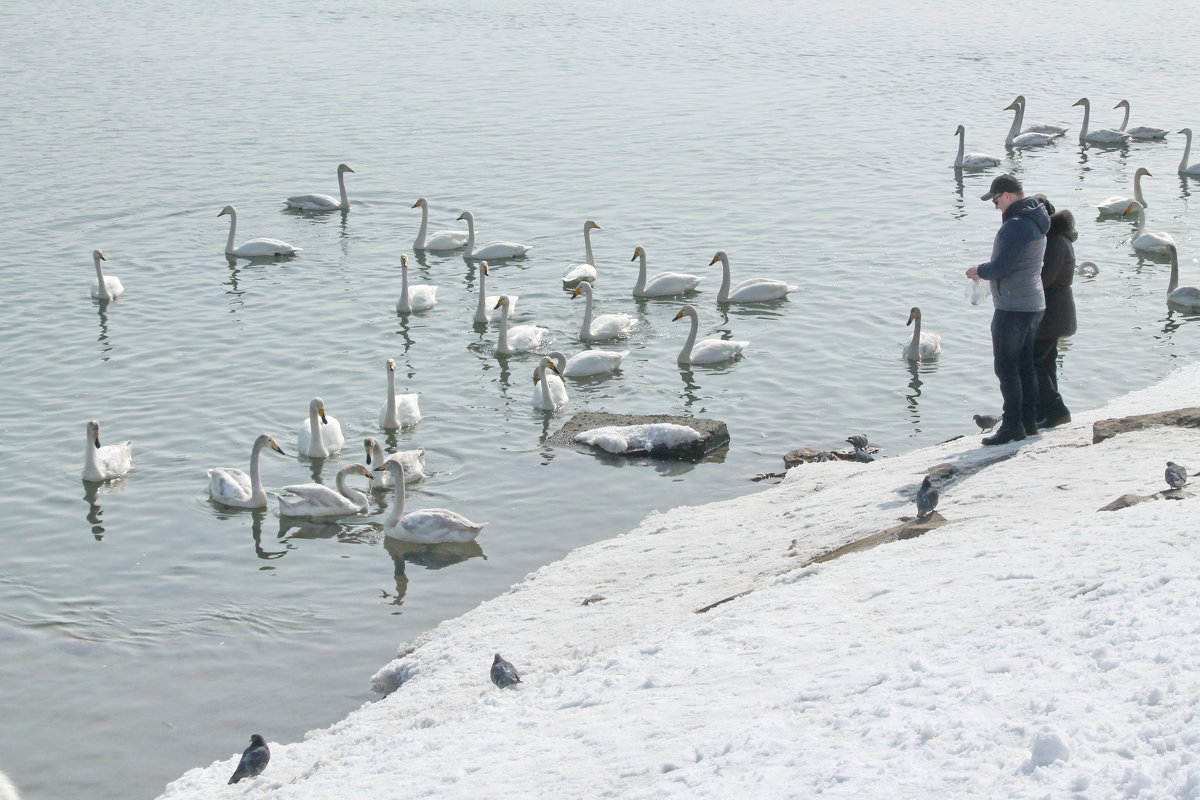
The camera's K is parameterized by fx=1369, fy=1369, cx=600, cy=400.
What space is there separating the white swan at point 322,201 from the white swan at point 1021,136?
16.1 m

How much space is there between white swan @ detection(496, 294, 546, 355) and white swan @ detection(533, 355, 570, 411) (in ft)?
4.92

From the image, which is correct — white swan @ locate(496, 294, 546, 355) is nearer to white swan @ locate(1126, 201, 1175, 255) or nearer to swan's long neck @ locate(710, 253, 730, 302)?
swan's long neck @ locate(710, 253, 730, 302)

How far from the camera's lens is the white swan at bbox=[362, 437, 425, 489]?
14.0 meters

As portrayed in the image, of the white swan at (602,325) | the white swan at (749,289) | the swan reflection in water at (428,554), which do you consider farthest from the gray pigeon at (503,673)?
the white swan at (749,289)

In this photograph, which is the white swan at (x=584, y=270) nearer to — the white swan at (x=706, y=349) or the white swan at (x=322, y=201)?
the white swan at (x=706, y=349)

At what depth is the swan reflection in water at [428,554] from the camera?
12406 mm

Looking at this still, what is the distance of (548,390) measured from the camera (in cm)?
1627

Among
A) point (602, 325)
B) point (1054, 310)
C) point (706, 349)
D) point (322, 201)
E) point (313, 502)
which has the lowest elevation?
point (313, 502)

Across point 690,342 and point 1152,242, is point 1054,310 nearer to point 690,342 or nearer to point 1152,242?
point 690,342

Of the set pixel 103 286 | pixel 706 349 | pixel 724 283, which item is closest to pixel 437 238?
pixel 724 283

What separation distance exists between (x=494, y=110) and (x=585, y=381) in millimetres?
19833

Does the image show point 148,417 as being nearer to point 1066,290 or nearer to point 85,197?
point 1066,290

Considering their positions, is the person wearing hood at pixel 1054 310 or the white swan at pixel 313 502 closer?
the person wearing hood at pixel 1054 310

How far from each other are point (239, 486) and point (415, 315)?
23.2 ft
